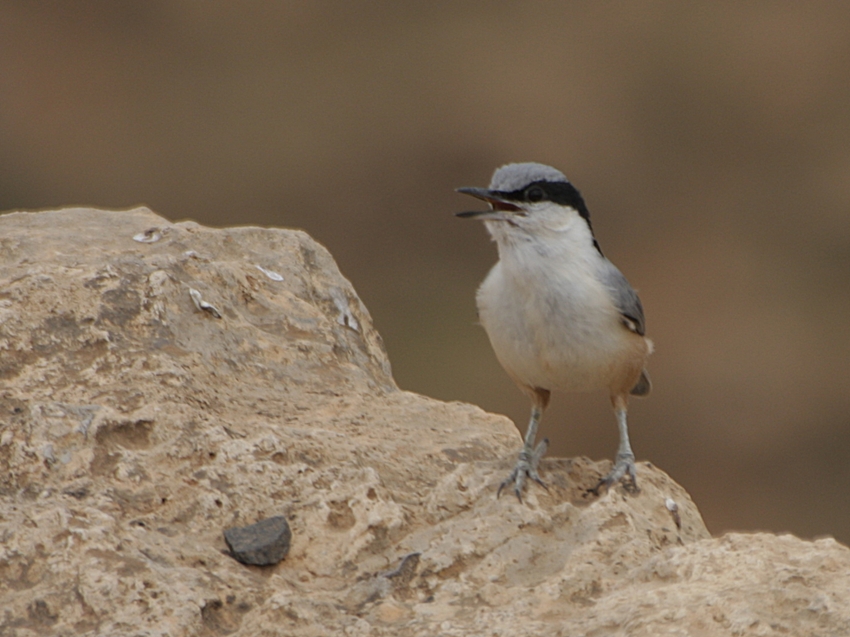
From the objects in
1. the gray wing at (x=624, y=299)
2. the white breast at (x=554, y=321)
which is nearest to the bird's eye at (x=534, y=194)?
the white breast at (x=554, y=321)

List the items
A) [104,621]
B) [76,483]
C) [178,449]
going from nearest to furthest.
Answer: [104,621] → [76,483] → [178,449]

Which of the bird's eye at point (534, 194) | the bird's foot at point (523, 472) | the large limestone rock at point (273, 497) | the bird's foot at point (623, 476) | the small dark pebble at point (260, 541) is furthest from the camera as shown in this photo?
the bird's eye at point (534, 194)

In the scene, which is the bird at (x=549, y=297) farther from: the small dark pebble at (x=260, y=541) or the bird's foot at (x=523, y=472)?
the small dark pebble at (x=260, y=541)

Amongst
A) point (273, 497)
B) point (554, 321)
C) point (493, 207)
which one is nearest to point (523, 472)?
point (554, 321)

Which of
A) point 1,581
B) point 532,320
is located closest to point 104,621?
point 1,581

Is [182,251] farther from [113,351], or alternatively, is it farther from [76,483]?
[76,483]

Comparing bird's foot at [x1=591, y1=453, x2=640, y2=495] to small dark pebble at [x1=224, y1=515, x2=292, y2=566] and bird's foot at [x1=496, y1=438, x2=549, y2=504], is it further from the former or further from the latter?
small dark pebble at [x1=224, y1=515, x2=292, y2=566]

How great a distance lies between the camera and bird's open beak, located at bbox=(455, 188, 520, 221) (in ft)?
13.8

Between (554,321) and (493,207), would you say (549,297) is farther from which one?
(493,207)

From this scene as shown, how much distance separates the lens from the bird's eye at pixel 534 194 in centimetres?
434

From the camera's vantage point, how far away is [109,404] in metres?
3.79

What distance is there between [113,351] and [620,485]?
6.43 feet

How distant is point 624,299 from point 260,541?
192 centimetres

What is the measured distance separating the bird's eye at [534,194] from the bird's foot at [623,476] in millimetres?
1077
